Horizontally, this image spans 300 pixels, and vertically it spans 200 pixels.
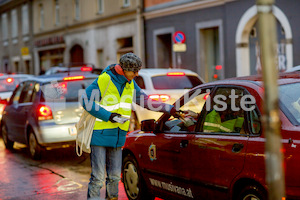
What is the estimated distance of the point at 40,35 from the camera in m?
39.3

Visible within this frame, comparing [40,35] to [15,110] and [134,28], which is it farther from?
[15,110]

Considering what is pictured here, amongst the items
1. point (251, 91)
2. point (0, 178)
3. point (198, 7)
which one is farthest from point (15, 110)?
point (198, 7)

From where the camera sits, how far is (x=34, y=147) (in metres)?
10.8

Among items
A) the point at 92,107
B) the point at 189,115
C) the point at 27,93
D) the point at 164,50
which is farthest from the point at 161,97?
the point at 164,50

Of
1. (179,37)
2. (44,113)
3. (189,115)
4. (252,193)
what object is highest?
(179,37)

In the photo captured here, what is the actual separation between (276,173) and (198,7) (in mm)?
19510

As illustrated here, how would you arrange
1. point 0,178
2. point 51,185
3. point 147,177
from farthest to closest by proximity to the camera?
point 0,178
point 51,185
point 147,177

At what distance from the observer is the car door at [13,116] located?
11.8m

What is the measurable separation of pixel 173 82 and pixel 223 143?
22.9 ft

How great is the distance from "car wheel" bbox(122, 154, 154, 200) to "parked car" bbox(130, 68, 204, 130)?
4.92 meters

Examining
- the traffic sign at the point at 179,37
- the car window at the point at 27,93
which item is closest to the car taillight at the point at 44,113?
the car window at the point at 27,93

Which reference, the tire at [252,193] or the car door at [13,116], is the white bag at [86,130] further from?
the car door at [13,116]

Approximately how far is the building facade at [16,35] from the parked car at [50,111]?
2915 cm

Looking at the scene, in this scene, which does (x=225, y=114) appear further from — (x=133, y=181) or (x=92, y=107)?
(x=133, y=181)
